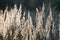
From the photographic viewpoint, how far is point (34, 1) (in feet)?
16.0

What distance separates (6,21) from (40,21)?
0.48m

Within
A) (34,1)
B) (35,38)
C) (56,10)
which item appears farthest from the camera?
(34,1)

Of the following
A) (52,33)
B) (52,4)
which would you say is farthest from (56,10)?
(52,33)

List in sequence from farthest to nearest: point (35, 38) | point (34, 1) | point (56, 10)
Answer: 1. point (34, 1)
2. point (56, 10)
3. point (35, 38)

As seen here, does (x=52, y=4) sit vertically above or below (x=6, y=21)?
above

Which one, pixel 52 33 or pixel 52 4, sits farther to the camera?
pixel 52 4

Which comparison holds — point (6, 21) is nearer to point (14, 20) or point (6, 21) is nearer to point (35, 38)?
point (14, 20)

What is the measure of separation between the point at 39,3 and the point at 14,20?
5.59ft

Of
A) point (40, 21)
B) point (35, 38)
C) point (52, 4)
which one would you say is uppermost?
point (52, 4)

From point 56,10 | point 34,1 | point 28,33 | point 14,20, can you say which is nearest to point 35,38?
point 28,33

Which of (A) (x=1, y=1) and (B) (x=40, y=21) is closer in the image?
(B) (x=40, y=21)

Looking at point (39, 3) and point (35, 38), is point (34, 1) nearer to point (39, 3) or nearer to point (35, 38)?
point (39, 3)

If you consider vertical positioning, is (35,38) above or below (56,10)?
below

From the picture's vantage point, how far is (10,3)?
4590mm
